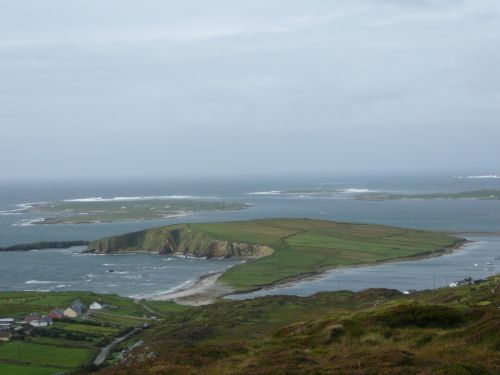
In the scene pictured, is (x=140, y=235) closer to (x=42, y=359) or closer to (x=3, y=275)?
(x=3, y=275)

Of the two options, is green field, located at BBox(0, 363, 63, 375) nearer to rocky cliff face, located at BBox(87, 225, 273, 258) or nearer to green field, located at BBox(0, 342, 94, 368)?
green field, located at BBox(0, 342, 94, 368)

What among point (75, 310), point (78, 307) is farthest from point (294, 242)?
point (75, 310)

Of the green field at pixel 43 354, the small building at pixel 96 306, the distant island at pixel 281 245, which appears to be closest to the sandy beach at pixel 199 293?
the distant island at pixel 281 245

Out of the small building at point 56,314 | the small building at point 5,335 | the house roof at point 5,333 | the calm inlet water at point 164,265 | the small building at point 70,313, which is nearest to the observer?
the small building at point 5,335

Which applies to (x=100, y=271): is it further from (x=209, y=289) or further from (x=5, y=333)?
(x=5, y=333)

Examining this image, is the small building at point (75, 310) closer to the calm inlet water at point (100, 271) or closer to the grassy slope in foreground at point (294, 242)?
the calm inlet water at point (100, 271)

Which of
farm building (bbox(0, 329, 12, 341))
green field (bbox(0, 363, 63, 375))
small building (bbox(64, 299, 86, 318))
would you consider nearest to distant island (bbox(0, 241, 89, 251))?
small building (bbox(64, 299, 86, 318))
